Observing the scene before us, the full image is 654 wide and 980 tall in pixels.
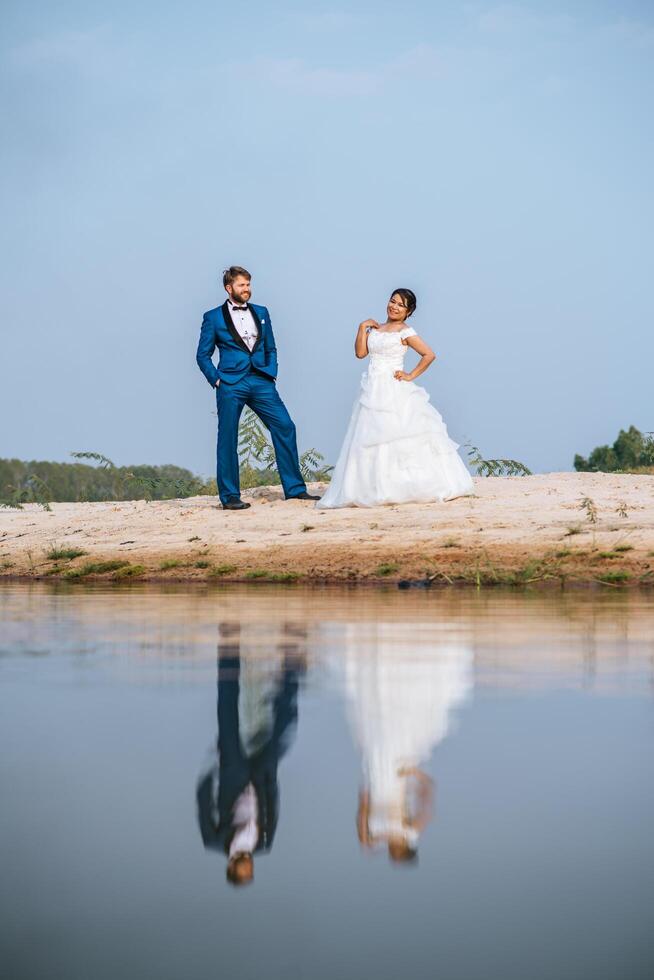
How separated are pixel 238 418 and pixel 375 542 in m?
3.85

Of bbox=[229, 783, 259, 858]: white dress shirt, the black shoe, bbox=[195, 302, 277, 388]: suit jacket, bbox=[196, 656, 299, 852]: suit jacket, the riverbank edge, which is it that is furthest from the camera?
the black shoe

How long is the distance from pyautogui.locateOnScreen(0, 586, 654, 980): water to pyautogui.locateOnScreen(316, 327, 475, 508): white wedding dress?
8.22m

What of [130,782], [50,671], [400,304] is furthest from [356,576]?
[130,782]

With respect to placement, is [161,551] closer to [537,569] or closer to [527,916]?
[537,569]

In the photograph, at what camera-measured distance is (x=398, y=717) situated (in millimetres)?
3646

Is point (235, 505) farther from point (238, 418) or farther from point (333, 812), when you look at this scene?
point (333, 812)

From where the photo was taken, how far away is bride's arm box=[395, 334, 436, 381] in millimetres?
13875

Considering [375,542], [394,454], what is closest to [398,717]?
[375,542]

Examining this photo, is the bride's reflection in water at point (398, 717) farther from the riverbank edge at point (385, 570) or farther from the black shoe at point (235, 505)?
the black shoe at point (235, 505)

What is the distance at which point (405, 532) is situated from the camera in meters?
11.3

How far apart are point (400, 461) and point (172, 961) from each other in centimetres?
1186

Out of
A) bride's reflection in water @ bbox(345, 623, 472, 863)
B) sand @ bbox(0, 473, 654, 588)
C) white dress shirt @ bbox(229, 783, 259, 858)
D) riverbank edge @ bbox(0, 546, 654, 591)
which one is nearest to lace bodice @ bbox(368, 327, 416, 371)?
sand @ bbox(0, 473, 654, 588)

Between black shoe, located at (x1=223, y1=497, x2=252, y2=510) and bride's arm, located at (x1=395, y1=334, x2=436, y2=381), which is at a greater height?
bride's arm, located at (x1=395, y1=334, x2=436, y2=381)

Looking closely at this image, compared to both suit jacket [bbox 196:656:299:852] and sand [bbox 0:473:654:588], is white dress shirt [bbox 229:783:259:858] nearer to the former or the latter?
suit jacket [bbox 196:656:299:852]
